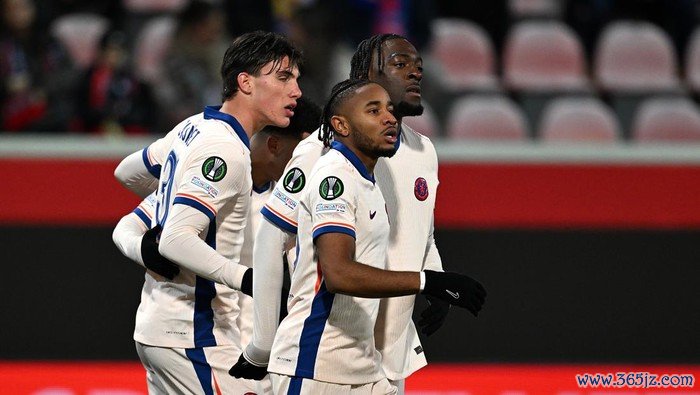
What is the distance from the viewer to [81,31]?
952 centimetres

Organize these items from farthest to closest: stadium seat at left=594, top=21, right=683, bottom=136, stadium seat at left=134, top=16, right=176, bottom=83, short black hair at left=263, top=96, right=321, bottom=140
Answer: stadium seat at left=594, top=21, right=683, bottom=136
stadium seat at left=134, top=16, right=176, bottom=83
short black hair at left=263, top=96, right=321, bottom=140

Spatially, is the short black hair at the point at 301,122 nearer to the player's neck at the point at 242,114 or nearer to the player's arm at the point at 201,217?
the player's neck at the point at 242,114

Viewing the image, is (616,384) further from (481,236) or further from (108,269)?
(108,269)

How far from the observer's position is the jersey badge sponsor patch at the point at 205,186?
13.6ft

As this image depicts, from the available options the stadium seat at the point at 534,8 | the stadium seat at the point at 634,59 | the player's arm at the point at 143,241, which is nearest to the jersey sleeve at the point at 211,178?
the player's arm at the point at 143,241

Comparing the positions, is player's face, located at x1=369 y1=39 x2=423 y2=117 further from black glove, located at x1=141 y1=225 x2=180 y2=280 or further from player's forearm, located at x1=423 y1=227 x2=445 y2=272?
black glove, located at x1=141 y1=225 x2=180 y2=280

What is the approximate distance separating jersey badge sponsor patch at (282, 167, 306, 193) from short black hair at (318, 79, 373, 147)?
133mm

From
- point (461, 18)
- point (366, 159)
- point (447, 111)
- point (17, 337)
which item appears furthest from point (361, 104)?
point (461, 18)

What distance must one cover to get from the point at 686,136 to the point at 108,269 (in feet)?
14.8

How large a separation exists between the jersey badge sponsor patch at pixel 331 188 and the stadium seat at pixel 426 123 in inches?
170

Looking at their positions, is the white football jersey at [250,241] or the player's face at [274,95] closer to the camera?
the player's face at [274,95]

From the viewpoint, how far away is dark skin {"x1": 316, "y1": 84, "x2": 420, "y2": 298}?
11.7 ft

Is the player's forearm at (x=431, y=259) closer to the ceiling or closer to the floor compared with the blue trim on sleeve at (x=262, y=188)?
closer to the floor

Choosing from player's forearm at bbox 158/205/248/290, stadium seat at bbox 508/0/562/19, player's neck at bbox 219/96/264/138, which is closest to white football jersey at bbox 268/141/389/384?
player's forearm at bbox 158/205/248/290
